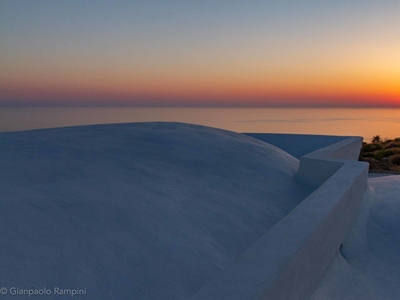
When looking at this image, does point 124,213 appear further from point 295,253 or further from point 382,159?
point 382,159

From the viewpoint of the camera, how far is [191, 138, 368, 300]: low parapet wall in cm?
267

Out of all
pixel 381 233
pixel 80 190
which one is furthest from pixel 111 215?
pixel 381 233

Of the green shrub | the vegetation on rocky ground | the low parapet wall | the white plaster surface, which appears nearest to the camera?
the low parapet wall

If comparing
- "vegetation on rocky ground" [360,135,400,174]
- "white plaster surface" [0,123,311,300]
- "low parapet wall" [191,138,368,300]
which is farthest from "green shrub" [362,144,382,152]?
"low parapet wall" [191,138,368,300]

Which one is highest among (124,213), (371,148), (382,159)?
(124,213)

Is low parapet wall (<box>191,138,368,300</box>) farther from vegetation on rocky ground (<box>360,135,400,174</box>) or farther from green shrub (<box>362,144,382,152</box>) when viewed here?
Result: green shrub (<box>362,144,382,152</box>)

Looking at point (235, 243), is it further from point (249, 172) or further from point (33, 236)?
point (249, 172)

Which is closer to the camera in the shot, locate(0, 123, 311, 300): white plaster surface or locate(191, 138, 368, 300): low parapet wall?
locate(191, 138, 368, 300): low parapet wall

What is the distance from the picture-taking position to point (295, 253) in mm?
3205

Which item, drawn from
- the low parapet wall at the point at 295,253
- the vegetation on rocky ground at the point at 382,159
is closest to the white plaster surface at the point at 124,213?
the low parapet wall at the point at 295,253

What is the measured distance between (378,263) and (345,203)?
3.95 feet

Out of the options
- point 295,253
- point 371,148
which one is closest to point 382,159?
point 371,148

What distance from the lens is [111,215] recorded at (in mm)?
4180

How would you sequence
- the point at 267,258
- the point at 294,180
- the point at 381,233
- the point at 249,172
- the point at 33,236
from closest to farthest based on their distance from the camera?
the point at 267,258, the point at 33,236, the point at 381,233, the point at 249,172, the point at 294,180
